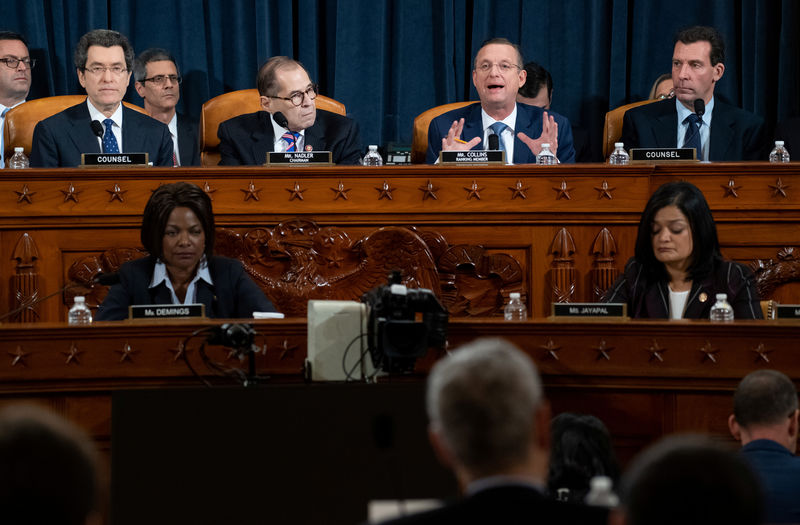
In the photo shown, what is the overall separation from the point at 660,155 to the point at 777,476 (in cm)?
249

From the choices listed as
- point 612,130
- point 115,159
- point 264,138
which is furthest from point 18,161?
point 612,130

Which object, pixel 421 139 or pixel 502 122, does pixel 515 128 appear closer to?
pixel 502 122

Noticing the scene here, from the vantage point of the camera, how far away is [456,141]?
5312 mm

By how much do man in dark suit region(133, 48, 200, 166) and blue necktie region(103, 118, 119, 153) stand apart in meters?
0.77

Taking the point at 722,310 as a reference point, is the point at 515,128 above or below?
above

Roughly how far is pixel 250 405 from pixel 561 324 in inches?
42.6

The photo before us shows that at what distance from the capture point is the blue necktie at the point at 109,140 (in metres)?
5.32

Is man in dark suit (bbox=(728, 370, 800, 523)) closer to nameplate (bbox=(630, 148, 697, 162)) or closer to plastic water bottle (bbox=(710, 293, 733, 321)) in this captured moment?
plastic water bottle (bbox=(710, 293, 733, 321))

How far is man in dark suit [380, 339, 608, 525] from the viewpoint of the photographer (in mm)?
1577

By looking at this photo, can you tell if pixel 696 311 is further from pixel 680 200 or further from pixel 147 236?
pixel 147 236

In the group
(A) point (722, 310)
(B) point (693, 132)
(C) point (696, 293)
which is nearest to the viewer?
(A) point (722, 310)

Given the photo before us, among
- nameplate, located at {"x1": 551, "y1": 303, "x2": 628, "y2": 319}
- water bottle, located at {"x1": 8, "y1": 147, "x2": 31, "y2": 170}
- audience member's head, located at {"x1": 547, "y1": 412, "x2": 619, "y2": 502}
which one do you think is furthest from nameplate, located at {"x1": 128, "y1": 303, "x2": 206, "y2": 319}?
water bottle, located at {"x1": 8, "y1": 147, "x2": 31, "y2": 170}

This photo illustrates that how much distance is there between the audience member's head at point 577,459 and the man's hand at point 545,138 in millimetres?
2887

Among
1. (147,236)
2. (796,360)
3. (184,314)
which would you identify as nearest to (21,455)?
(184,314)
